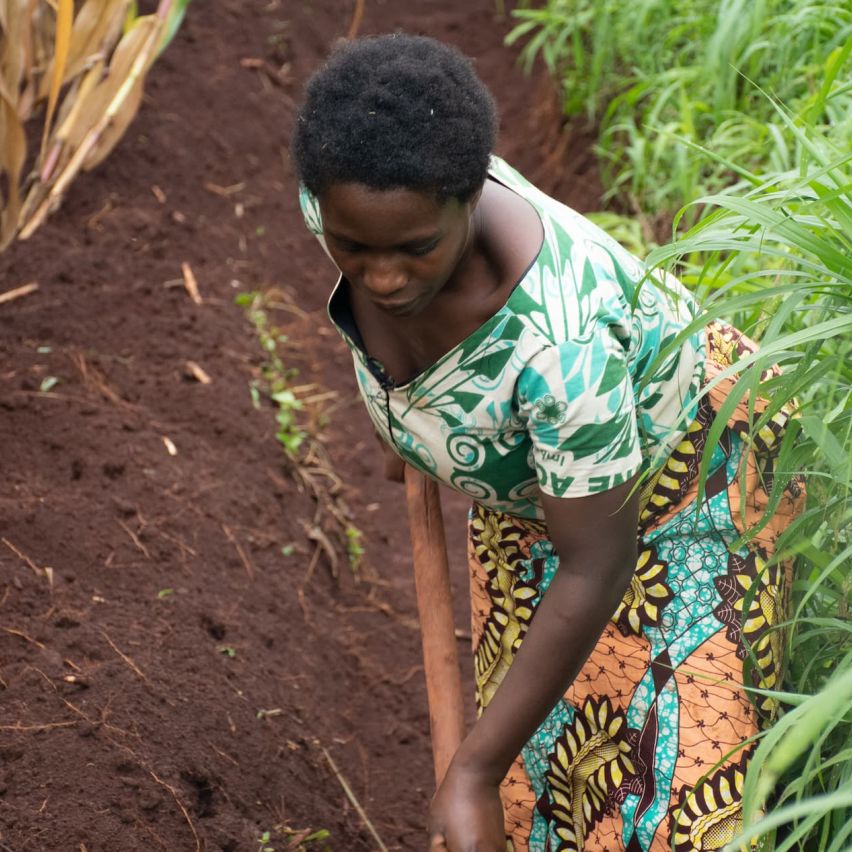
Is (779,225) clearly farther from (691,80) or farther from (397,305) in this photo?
(691,80)

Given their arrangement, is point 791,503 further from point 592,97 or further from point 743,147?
point 592,97

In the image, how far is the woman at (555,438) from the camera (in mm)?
1377

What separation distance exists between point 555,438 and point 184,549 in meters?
1.64

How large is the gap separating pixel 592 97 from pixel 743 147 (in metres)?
1.57

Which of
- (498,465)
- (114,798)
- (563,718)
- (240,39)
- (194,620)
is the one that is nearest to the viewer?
(498,465)

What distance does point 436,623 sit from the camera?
2.03 metres

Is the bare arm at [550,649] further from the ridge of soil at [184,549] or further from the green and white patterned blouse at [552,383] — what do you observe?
the ridge of soil at [184,549]

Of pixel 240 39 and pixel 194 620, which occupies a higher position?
pixel 194 620

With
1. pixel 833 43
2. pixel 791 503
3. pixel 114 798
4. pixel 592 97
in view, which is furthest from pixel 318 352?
pixel 791 503

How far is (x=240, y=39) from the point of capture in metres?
5.81

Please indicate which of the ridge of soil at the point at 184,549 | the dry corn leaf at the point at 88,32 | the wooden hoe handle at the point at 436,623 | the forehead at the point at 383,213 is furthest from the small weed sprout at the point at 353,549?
the forehead at the point at 383,213

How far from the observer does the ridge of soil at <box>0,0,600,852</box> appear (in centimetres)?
228

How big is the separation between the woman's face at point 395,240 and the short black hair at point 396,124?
0.02 metres

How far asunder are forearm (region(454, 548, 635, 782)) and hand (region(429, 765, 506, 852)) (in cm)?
2
